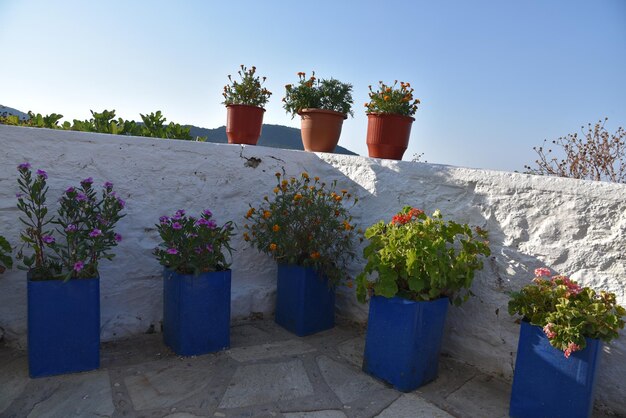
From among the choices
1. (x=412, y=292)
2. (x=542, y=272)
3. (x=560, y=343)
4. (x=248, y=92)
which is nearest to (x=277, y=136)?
(x=248, y=92)

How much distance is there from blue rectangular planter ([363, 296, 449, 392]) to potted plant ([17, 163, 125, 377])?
1.49 metres

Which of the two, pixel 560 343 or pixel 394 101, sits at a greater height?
pixel 394 101

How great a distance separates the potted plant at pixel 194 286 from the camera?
8.48 feet

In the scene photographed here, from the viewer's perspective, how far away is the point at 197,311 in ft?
8.56

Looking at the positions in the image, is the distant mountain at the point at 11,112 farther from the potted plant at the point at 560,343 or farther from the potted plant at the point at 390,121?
the potted plant at the point at 560,343

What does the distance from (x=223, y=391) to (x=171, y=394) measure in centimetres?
25

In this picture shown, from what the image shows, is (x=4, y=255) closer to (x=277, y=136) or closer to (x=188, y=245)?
(x=188, y=245)

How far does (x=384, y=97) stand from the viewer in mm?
3342

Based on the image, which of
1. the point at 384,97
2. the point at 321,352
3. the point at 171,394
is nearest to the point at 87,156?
the point at 171,394

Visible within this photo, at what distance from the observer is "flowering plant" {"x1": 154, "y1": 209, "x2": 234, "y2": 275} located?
8.51 ft

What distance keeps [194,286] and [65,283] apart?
2.13 feet

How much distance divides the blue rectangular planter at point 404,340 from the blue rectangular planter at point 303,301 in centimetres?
61

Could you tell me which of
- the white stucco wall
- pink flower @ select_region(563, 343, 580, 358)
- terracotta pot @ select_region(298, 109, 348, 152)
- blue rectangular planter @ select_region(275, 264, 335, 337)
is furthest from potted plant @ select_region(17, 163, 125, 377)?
pink flower @ select_region(563, 343, 580, 358)

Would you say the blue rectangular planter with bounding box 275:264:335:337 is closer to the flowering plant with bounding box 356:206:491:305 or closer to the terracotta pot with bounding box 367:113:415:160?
the flowering plant with bounding box 356:206:491:305
